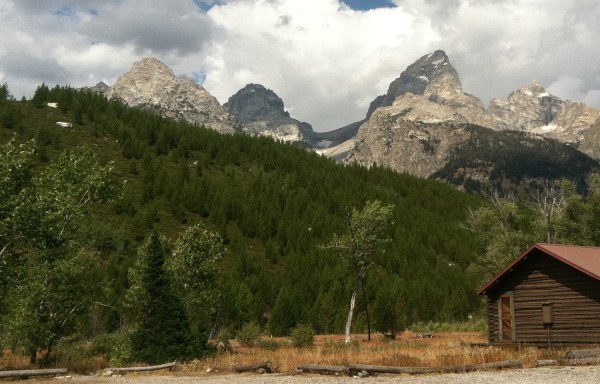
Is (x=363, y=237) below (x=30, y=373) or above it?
above

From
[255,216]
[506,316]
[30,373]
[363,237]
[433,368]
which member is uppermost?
[255,216]

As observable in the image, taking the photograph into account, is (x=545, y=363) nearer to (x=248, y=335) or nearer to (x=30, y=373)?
(x=30, y=373)

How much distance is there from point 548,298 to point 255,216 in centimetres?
7452

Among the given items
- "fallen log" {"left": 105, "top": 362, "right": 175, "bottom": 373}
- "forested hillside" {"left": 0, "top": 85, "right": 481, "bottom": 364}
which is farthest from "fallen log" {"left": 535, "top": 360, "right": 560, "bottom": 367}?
"forested hillside" {"left": 0, "top": 85, "right": 481, "bottom": 364}

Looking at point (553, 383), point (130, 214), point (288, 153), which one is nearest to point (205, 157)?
point (288, 153)

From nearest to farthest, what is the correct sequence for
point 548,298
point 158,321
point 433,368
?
1. point 433,368
2. point 158,321
3. point 548,298

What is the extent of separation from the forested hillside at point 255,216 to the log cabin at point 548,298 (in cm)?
1894

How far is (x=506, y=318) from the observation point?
33.3 m

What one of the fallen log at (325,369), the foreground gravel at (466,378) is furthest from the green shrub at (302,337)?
the foreground gravel at (466,378)

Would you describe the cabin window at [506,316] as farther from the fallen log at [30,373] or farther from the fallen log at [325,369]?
the fallen log at [30,373]

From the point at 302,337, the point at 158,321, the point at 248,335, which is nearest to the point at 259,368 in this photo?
the point at 158,321

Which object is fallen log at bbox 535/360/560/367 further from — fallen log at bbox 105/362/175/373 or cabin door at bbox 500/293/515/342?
fallen log at bbox 105/362/175/373

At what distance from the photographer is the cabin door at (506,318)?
32625mm

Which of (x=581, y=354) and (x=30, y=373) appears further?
(x=30, y=373)
